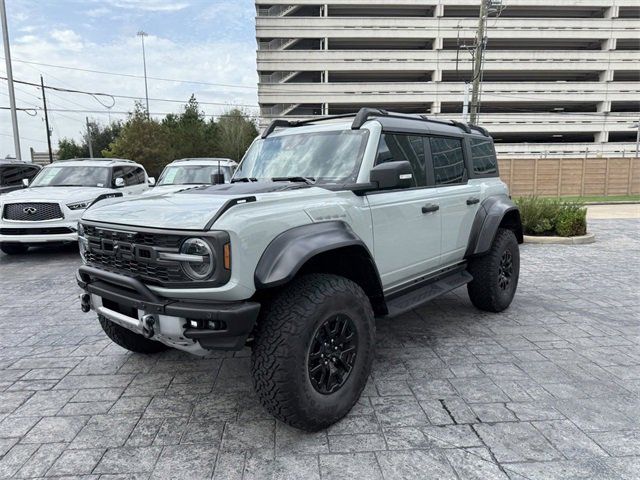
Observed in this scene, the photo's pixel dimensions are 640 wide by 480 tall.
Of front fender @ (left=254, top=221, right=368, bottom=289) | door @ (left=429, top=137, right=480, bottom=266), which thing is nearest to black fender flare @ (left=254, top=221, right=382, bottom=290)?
front fender @ (left=254, top=221, right=368, bottom=289)

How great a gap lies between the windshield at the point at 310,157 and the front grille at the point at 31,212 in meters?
5.52

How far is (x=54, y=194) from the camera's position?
830 centimetres

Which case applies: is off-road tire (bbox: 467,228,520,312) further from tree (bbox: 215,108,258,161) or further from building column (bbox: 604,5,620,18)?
building column (bbox: 604,5,620,18)

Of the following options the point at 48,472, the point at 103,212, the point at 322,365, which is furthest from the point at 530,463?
the point at 103,212

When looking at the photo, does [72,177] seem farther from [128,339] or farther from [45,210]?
[128,339]

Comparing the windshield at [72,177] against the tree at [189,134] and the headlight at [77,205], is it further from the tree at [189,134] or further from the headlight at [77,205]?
the tree at [189,134]

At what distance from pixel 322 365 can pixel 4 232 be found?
7792 mm

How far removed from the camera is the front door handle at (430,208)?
3.77 meters

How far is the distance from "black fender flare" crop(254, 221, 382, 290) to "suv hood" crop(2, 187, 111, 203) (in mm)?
7033

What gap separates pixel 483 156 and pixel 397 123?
1782mm

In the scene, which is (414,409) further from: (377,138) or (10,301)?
(10,301)

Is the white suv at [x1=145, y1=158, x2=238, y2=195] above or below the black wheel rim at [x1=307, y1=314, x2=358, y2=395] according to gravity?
above

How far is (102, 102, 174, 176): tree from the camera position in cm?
3275

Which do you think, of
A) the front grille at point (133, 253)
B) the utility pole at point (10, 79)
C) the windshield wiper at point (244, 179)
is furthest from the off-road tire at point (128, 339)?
the utility pole at point (10, 79)
